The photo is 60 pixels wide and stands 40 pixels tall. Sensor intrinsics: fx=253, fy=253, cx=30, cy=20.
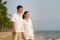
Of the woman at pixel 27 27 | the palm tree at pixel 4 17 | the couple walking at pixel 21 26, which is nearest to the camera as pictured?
the couple walking at pixel 21 26

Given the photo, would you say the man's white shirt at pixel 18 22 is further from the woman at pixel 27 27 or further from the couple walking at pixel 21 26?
the woman at pixel 27 27

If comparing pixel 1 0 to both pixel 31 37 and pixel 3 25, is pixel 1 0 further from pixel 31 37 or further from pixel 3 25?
pixel 31 37

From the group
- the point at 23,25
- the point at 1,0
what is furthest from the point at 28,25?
the point at 1,0

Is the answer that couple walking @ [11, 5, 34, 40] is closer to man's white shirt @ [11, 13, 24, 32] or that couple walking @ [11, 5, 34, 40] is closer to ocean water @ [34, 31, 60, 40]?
man's white shirt @ [11, 13, 24, 32]

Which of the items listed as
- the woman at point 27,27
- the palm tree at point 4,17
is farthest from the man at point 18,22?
the palm tree at point 4,17

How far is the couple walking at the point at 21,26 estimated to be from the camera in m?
8.67

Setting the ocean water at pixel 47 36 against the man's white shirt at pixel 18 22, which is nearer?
the man's white shirt at pixel 18 22

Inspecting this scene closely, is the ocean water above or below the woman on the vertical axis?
below

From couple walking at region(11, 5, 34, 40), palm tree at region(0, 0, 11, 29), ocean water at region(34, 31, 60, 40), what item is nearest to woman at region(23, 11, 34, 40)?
couple walking at region(11, 5, 34, 40)

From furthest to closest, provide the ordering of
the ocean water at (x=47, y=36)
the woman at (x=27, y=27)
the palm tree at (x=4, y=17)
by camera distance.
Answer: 1. the ocean water at (x=47, y=36)
2. the palm tree at (x=4, y=17)
3. the woman at (x=27, y=27)

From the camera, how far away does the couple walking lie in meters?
8.67

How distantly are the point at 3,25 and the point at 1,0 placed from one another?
3.62m

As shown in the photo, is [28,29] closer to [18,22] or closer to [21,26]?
[21,26]

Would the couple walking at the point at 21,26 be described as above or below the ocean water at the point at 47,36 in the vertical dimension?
above
